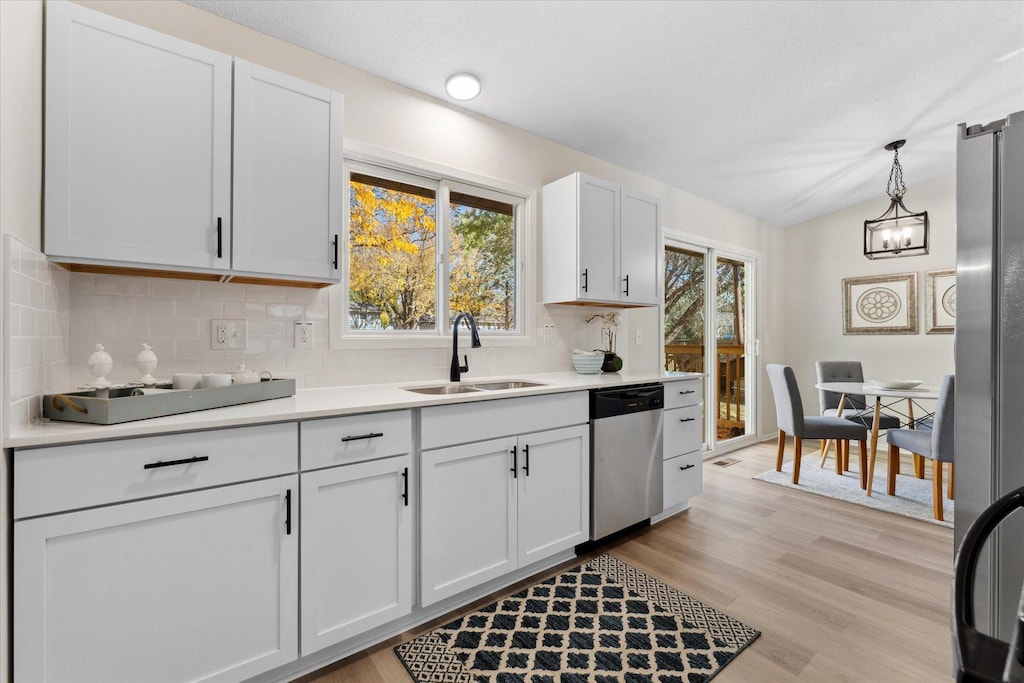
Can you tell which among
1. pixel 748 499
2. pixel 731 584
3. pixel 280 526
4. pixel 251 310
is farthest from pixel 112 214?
pixel 748 499

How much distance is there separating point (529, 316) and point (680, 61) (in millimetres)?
1646

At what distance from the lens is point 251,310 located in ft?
6.77

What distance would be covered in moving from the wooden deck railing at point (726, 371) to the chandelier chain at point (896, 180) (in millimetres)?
1915

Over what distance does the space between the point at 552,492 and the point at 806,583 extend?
1257 millimetres

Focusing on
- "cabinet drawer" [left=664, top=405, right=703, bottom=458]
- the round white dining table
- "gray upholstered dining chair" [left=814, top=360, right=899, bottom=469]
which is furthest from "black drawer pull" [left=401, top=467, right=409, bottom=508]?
"gray upholstered dining chair" [left=814, top=360, right=899, bottom=469]

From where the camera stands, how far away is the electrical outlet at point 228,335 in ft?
6.42

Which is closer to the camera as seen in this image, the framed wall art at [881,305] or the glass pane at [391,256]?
the glass pane at [391,256]

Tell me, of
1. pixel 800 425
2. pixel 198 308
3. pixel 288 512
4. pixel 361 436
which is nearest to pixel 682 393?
pixel 800 425

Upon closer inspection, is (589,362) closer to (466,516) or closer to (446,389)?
(446,389)

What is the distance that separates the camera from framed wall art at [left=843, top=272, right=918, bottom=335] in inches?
192

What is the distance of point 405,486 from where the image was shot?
1823mm

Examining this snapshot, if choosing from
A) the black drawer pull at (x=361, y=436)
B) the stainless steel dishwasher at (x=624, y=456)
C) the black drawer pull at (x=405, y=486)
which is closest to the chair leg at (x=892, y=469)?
the stainless steel dishwasher at (x=624, y=456)

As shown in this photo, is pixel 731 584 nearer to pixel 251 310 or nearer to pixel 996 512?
pixel 996 512

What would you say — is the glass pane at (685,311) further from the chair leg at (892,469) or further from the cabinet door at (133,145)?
the cabinet door at (133,145)
